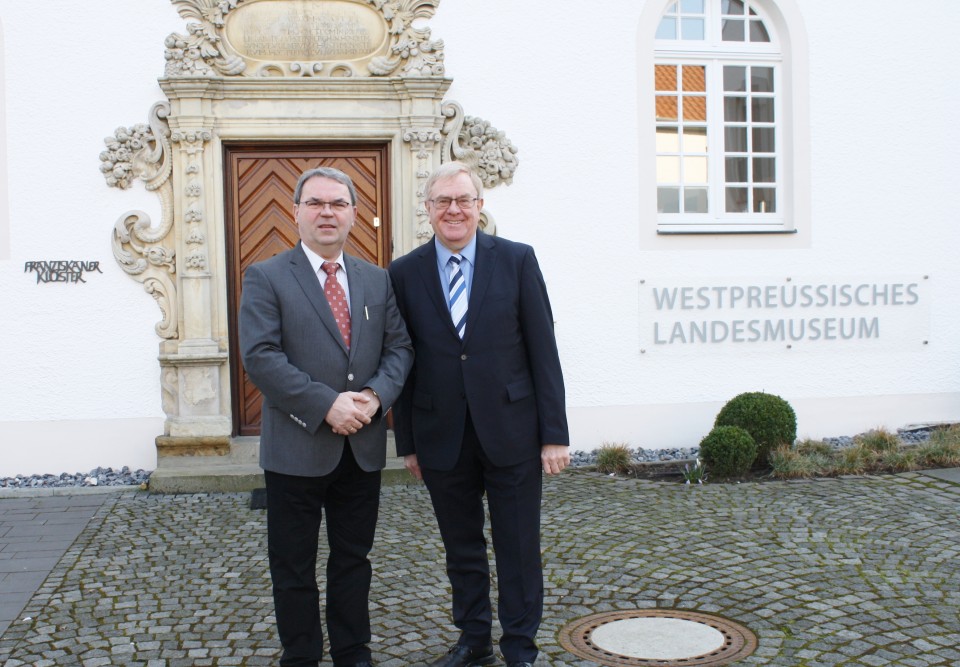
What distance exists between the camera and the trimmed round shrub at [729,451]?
712 cm

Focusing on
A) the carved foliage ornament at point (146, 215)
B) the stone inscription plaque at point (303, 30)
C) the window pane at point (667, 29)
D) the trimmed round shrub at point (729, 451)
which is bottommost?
the trimmed round shrub at point (729, 451)

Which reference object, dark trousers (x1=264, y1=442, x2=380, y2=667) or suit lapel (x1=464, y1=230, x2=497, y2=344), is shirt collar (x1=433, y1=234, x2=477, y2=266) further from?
dark trousers (x1=264, y1=442, x2=380, y2=667)

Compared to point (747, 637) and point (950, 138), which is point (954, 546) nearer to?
point (747, 637)

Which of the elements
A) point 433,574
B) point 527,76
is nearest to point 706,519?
point 433,574

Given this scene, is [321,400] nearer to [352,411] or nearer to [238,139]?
[352,411]

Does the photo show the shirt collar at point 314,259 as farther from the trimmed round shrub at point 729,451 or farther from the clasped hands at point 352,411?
the trimmed round shrub at point 729,451

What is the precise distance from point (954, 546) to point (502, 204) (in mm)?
4073

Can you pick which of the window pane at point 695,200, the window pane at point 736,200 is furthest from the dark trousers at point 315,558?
the window pane at point 736,200

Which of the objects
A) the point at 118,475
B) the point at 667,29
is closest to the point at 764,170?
the point at 667,29

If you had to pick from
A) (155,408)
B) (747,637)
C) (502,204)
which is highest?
(502,204)

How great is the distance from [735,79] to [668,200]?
122cm

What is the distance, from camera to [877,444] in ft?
25.6

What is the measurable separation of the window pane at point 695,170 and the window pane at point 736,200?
254 mm

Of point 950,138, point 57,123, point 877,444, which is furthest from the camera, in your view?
point 950,138
